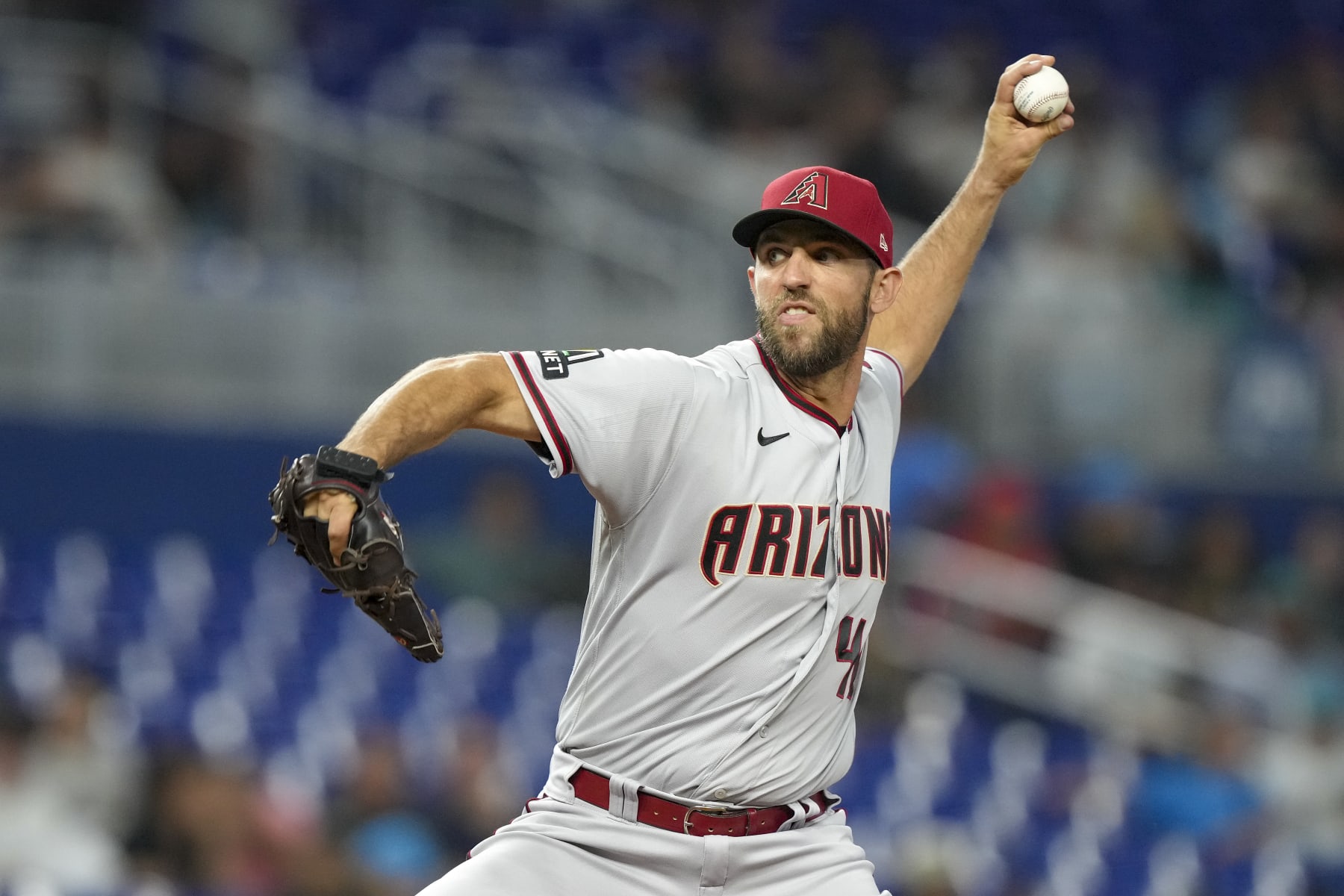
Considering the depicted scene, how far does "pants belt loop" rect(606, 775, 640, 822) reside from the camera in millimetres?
3154

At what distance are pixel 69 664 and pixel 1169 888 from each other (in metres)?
4.16

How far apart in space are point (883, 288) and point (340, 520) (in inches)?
48.1

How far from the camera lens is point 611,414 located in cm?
299

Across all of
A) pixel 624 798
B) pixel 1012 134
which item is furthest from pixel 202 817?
pixel 1012 134

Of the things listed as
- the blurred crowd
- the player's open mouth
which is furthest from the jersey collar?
the blurred crowd

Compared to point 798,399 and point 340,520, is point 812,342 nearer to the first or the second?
point 798,399

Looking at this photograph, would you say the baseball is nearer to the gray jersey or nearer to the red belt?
the gray jersey

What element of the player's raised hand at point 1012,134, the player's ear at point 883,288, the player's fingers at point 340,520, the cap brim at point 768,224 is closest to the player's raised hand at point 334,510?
the player's fingers at point 340,520

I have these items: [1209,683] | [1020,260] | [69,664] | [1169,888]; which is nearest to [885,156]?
[1020,260]

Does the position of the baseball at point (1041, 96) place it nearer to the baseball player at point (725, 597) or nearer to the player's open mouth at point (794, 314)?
the baseball player at point (725, 597)

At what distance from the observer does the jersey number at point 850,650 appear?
10.8 ft

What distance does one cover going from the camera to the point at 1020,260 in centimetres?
969

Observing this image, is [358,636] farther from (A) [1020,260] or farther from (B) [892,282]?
(B) [892,282]

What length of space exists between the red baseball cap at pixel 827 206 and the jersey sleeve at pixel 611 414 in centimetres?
31
